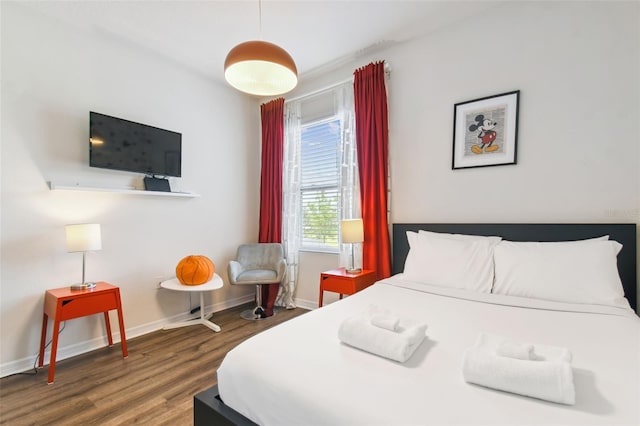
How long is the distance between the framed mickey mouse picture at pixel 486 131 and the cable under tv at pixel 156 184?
2.91 metres

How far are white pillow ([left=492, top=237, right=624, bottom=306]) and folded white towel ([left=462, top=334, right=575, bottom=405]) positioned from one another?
1.04 meters

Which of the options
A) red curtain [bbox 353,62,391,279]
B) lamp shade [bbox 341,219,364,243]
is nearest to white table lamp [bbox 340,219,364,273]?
lamp shade [bbox 341,219,364,243]

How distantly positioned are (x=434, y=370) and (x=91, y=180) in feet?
10.1

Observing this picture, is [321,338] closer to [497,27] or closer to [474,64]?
[474,64]

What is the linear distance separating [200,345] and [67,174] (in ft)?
6.20

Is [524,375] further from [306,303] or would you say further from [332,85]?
[332,85]

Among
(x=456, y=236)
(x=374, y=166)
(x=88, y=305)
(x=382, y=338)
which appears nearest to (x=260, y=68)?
(x=374, y=166)

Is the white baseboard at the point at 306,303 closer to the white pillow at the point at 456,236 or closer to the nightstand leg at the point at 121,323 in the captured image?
the white pillow at the point at 456,236

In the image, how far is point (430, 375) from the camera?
100cm

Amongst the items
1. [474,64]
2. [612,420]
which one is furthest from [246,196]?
[612,420]

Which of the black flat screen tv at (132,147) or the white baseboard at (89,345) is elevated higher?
the black flat screen tv at (132,147)

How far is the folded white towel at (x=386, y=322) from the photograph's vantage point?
125 centimetres

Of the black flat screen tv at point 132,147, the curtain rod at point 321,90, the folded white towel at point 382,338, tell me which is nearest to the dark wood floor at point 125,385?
the folded white towel at point 382,338

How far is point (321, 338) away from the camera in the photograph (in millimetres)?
1305
